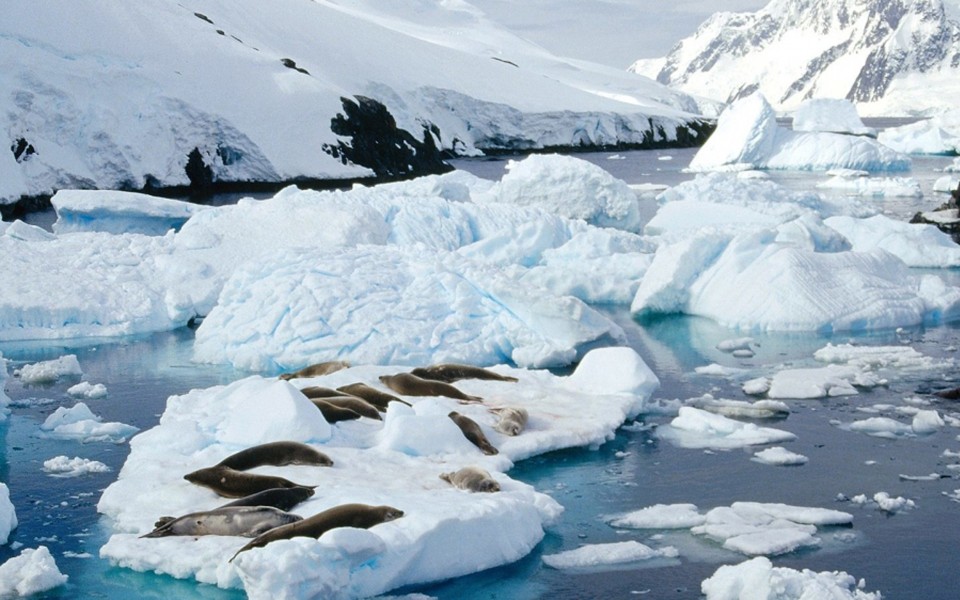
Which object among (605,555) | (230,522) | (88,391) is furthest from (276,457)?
(88,391)

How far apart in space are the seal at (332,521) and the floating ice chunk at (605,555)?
3.07 ft

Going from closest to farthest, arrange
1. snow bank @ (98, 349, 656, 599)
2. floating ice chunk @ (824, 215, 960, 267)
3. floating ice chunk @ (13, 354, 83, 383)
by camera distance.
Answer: snow bank @ (98, 349, 656, 599) → floating ice chunk @ (13, 354, 83, 383) → floating ice chunk @ (824, 215, 960, 267)

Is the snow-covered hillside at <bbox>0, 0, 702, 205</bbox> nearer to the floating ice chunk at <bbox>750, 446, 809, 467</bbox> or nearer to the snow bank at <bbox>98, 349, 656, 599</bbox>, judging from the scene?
the snow bank at <bbox>98, 349, 656, 599</bbox>

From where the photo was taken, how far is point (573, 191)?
2283cm

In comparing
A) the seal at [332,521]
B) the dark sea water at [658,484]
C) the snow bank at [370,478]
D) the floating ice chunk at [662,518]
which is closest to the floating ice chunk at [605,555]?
the dark sea water at [658,484]

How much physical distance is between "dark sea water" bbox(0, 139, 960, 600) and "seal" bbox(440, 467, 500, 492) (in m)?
0.48

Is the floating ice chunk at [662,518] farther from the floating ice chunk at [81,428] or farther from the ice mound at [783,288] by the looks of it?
the ice mound at [783,288]

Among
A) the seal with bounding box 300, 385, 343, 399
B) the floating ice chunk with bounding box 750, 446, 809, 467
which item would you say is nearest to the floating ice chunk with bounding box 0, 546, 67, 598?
the seal with bounding box 300, 385, 343, 399

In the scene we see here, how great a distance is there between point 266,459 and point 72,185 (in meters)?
25.9

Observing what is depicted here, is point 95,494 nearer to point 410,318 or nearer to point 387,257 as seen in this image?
point 410,318

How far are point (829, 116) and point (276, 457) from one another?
5036cm

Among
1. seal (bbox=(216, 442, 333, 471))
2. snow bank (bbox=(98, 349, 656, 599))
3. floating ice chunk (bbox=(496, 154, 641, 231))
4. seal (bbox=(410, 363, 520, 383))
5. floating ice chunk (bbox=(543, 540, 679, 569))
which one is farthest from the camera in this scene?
floating ice chunk (bbox=(496, 154, 641, 231))

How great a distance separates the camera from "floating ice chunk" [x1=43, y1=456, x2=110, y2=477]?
→ 8070 mm

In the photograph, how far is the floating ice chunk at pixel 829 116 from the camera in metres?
52.6
